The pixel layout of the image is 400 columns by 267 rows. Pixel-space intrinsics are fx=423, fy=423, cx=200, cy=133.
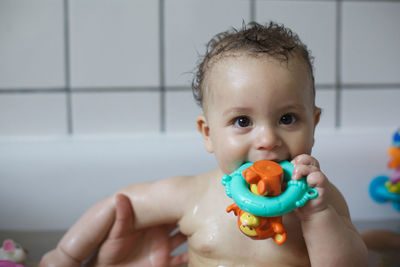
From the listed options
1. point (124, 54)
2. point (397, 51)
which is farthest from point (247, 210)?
point (397, 51)

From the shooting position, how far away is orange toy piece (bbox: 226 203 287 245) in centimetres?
66

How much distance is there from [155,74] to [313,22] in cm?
58

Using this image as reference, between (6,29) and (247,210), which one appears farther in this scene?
(6,29)

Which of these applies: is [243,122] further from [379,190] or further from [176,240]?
[379,190]

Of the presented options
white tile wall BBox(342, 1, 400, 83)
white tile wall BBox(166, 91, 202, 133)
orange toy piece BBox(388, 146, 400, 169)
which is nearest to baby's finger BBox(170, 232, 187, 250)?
white tile wall BBox(166, 91, 202, 133)

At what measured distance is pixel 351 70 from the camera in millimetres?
1505

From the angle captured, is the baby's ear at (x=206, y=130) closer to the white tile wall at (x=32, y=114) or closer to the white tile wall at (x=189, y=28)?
the white tile wall at (x=189, y=28)

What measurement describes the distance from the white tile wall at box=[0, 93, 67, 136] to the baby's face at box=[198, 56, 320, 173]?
32.8 inches

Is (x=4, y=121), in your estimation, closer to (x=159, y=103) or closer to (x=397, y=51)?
(x=159, y=103)

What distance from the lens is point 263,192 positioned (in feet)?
2.08

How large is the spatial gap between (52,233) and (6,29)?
69 centimetres

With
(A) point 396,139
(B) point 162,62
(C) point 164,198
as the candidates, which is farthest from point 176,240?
(A) point 396,139

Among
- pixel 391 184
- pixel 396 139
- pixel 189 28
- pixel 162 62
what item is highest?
pixel 189 28

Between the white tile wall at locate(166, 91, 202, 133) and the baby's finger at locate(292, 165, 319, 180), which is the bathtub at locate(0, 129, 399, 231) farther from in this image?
the baby's finger at locate(292, 165, 319, 180)
